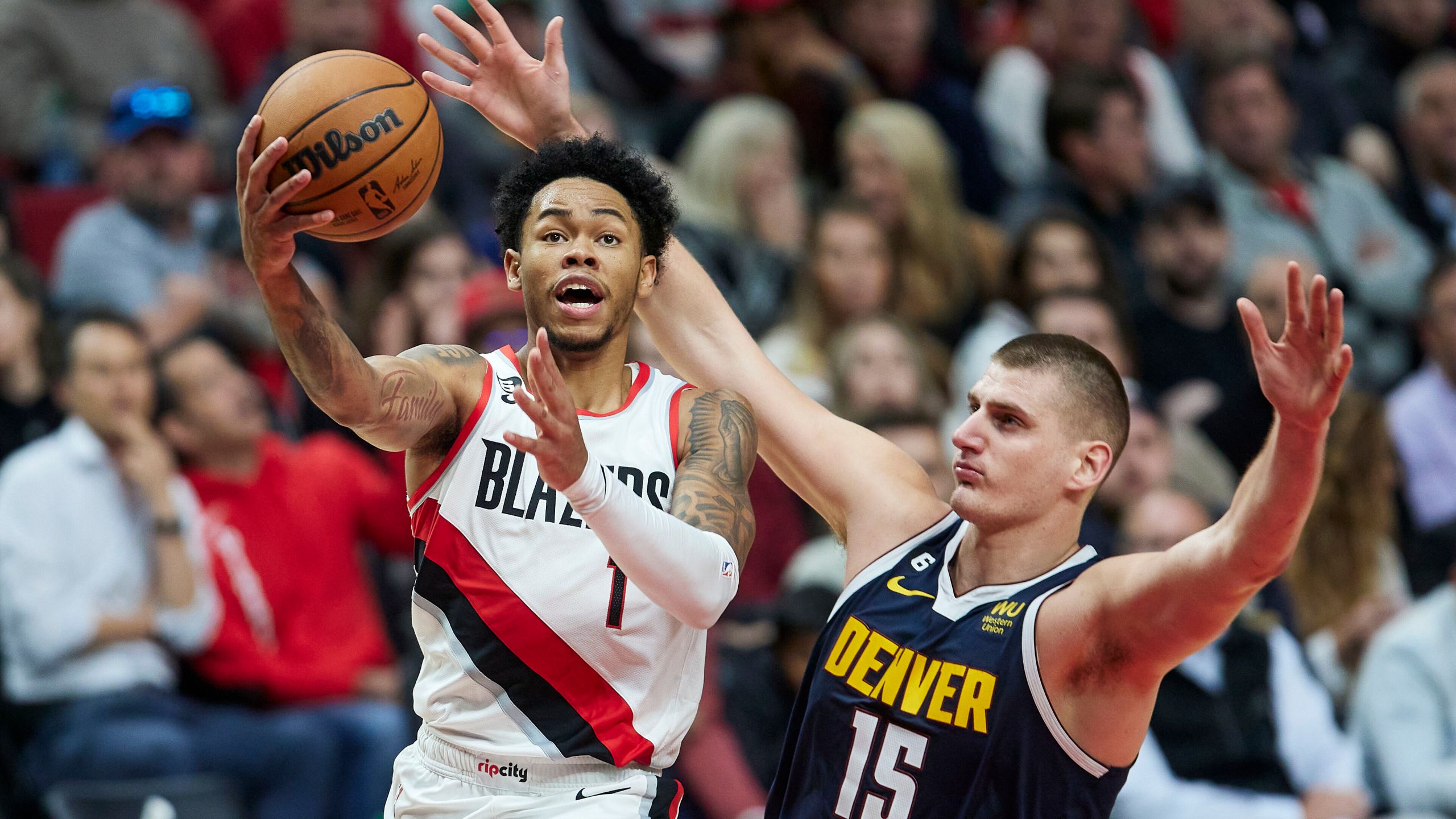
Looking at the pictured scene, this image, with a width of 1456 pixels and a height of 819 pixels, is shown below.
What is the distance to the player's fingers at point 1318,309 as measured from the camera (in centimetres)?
369

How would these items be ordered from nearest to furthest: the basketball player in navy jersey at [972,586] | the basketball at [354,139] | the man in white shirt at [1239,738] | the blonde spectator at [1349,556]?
the basketball at [354,139]
the basketball player in navy jersey at [972,586]
the man in white shirt at [1239,738]
the blonde spectator at [1349,556]

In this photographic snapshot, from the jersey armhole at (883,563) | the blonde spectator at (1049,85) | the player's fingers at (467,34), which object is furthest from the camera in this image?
the blonde spectator at (1049,85)

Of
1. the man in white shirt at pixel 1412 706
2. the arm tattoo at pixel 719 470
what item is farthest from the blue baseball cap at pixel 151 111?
the man in white shirt at pixel 1412 706

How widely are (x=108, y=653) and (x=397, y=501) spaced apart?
142cm

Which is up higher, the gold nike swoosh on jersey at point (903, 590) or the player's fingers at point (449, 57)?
the player's fingers at point (449, 57)

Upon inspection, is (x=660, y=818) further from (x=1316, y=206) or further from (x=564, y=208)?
(x=1316, y=206)

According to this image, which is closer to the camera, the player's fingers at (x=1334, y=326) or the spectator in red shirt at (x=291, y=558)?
the player's fingers at (x=1334, y=326)

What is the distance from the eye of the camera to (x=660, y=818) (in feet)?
13.8

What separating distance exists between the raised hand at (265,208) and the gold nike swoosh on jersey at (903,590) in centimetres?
196

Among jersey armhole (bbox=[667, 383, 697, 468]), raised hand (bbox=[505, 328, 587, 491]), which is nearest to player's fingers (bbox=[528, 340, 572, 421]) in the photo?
raised hand (bbox=[505, 328, 587, 491])

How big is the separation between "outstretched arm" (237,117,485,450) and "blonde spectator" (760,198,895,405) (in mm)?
5182

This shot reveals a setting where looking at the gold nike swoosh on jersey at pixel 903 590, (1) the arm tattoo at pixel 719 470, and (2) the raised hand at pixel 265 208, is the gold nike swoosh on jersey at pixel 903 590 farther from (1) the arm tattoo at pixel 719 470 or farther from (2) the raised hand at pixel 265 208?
(2) the raised hand at pixel 265 208

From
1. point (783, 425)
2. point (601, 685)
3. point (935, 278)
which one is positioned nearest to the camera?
point (601, 685)

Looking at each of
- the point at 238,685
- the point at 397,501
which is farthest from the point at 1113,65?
the point at 238,685
